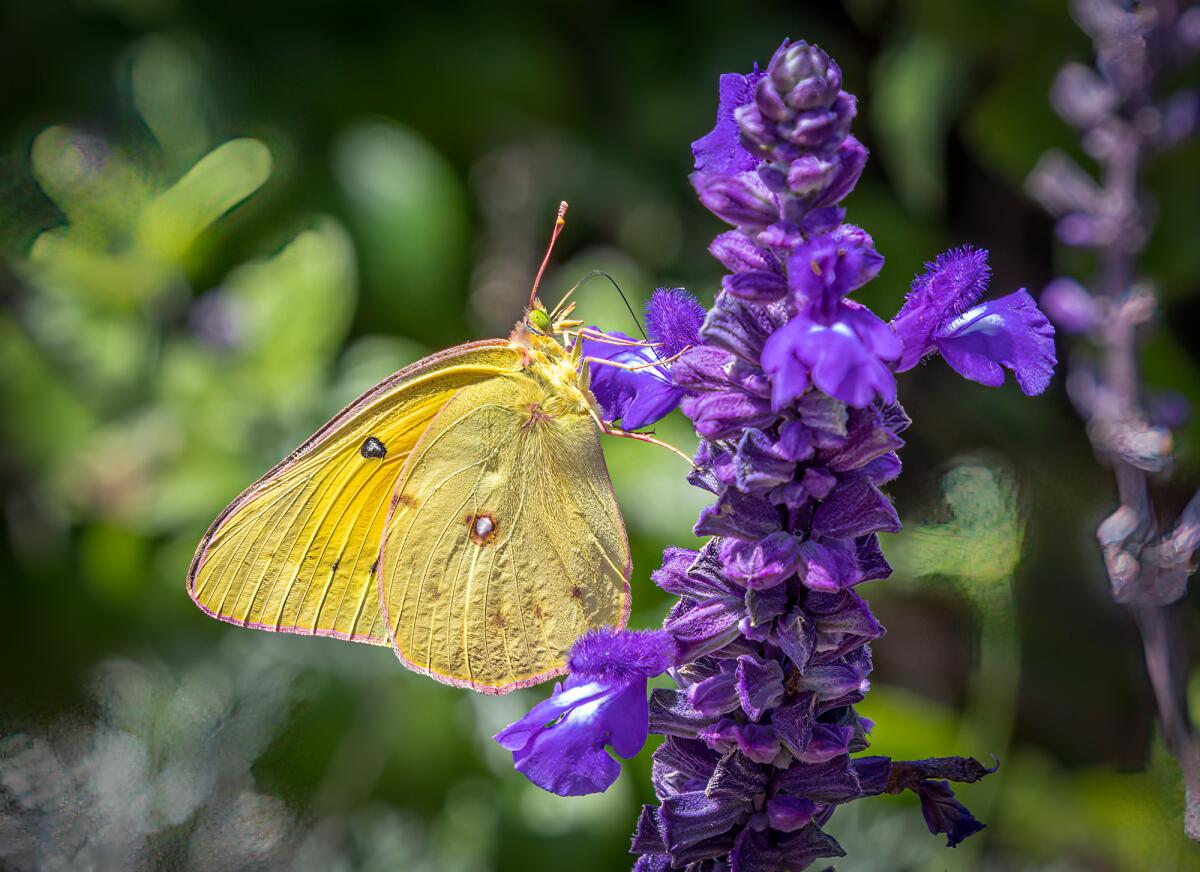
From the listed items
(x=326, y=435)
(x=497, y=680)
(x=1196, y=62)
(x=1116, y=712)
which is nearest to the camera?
(x=497, y=680)

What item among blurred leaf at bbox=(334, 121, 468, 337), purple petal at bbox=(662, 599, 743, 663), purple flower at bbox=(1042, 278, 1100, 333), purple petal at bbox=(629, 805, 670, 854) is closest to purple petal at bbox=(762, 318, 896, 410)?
purple petal at bbox=(662, 599, 743, 663)

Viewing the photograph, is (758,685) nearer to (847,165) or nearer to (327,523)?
(847,165)

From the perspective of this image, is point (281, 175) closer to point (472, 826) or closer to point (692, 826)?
point (472, 826)

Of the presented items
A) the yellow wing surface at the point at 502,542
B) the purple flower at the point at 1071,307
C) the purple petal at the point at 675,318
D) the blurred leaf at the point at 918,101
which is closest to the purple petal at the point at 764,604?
the purple petal at the point at 675,318

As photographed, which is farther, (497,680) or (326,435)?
(326,435)

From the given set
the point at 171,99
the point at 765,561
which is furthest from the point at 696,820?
the point at 171,99

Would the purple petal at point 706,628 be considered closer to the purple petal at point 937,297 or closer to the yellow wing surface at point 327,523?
the purple petal at point 937,297

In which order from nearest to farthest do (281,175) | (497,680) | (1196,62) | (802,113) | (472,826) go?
(802,113) < (497,680) < (472,826) < (1196,62) < (281,175)

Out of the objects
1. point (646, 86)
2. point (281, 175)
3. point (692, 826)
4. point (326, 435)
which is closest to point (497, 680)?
point (326, 435)
